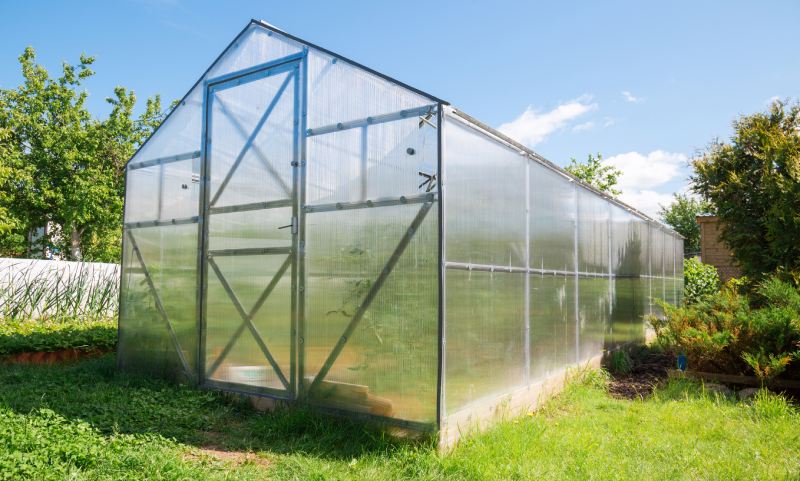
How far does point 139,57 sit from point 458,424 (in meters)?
9.02

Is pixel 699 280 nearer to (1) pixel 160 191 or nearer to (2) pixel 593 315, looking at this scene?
(2) pixel 593 315

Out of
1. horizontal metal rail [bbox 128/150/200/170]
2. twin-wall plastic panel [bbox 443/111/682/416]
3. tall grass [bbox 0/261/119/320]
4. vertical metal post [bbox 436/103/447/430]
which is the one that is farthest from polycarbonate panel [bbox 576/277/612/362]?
tall grass [bbox 0/261/119/320]

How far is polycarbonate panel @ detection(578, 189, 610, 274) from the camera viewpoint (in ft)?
25.5

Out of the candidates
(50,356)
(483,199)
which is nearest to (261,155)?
(483,199)

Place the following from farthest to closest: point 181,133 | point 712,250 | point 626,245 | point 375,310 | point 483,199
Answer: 1. point 712,250
2. point 626,245
3. point 181,133
4. point 483,199
5. point 375,310

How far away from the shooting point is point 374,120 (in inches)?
193

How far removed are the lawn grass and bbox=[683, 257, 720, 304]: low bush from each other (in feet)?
31.9

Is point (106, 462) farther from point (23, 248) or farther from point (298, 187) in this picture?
point (23, 248)

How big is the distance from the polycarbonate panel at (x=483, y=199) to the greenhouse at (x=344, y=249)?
2 centimetres

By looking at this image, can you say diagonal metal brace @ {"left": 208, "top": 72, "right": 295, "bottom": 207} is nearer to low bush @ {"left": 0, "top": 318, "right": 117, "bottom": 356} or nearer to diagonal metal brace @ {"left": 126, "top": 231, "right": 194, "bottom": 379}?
diagonal metal brace @ {"left": 126, "top": 231, "right": 194, "bottom": 379}

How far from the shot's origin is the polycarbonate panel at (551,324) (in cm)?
614

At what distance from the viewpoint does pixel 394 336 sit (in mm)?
4559

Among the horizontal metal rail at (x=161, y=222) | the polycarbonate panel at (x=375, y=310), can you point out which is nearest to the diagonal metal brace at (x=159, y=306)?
the horizontal metal rail at (x=161, y=222)

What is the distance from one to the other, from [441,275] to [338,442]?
5.20ft
